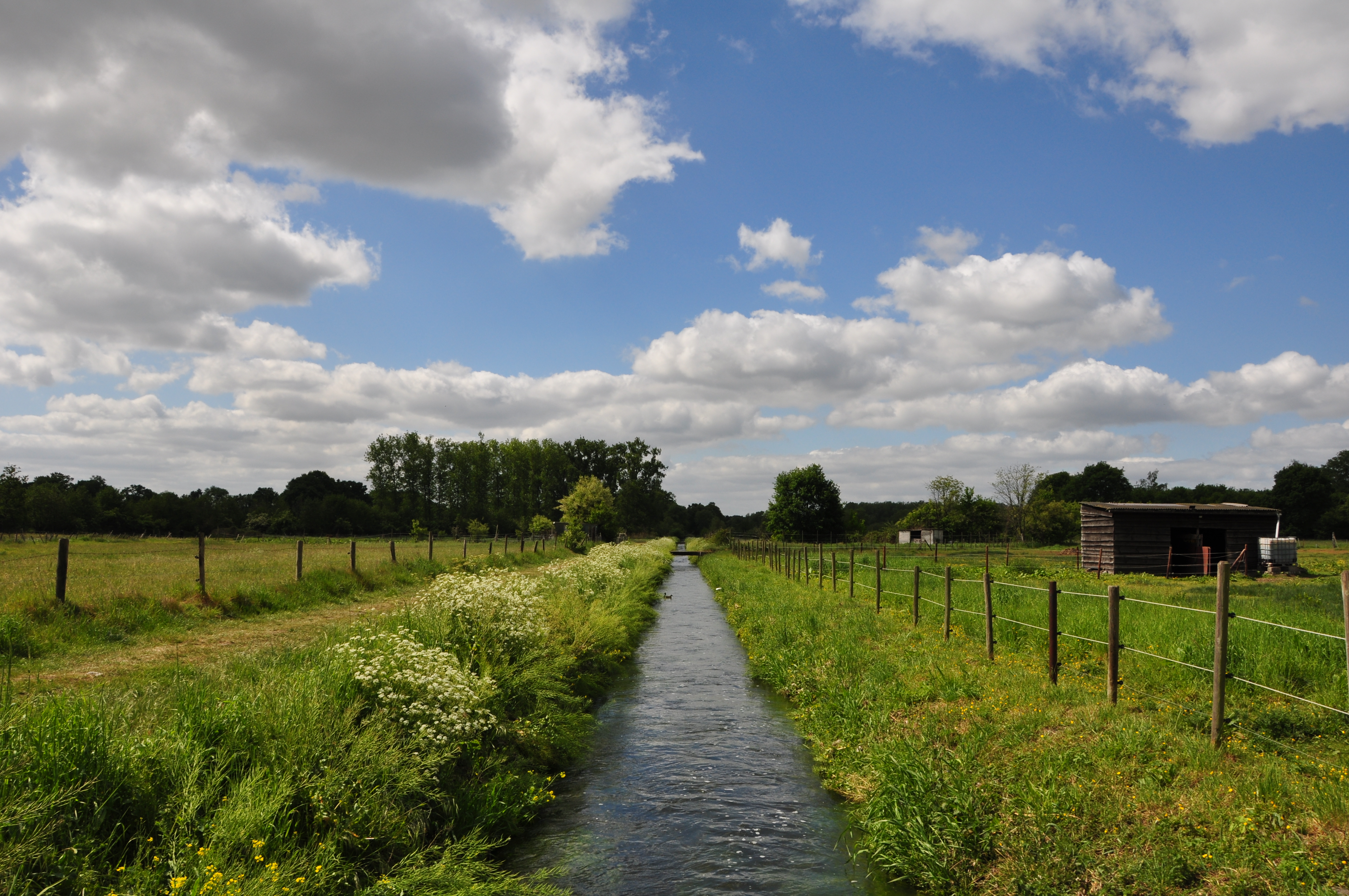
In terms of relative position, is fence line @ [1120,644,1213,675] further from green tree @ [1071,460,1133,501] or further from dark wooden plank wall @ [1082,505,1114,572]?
green tree @ [1071,460,1133,501]

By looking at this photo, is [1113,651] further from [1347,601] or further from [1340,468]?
[1340,468]

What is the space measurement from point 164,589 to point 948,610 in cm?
1626

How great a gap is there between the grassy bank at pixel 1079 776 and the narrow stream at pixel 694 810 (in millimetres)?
486

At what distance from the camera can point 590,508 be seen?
7306 cm

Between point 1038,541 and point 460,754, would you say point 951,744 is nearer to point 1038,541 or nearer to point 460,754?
point 460,754

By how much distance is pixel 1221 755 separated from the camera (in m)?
6.50

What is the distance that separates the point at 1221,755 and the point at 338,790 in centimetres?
728

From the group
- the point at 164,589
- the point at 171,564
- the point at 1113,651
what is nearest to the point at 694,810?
the point at 1113,651

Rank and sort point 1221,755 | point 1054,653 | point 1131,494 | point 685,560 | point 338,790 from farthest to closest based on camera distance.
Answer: point 1131,494, point 685,560, point 1054,653, point 1221,755, point 338,790

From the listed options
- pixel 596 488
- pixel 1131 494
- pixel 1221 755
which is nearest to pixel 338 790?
pixel 1221 755

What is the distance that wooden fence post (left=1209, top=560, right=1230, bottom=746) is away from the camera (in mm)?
6918

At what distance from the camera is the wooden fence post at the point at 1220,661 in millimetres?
6918

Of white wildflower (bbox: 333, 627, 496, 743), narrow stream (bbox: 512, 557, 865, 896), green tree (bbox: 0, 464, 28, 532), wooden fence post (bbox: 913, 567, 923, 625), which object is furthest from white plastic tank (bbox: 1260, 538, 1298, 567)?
green tree (bbox: 0, 464, 28, 532)

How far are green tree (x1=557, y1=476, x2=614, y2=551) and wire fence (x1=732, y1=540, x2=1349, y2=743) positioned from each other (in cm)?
4350
